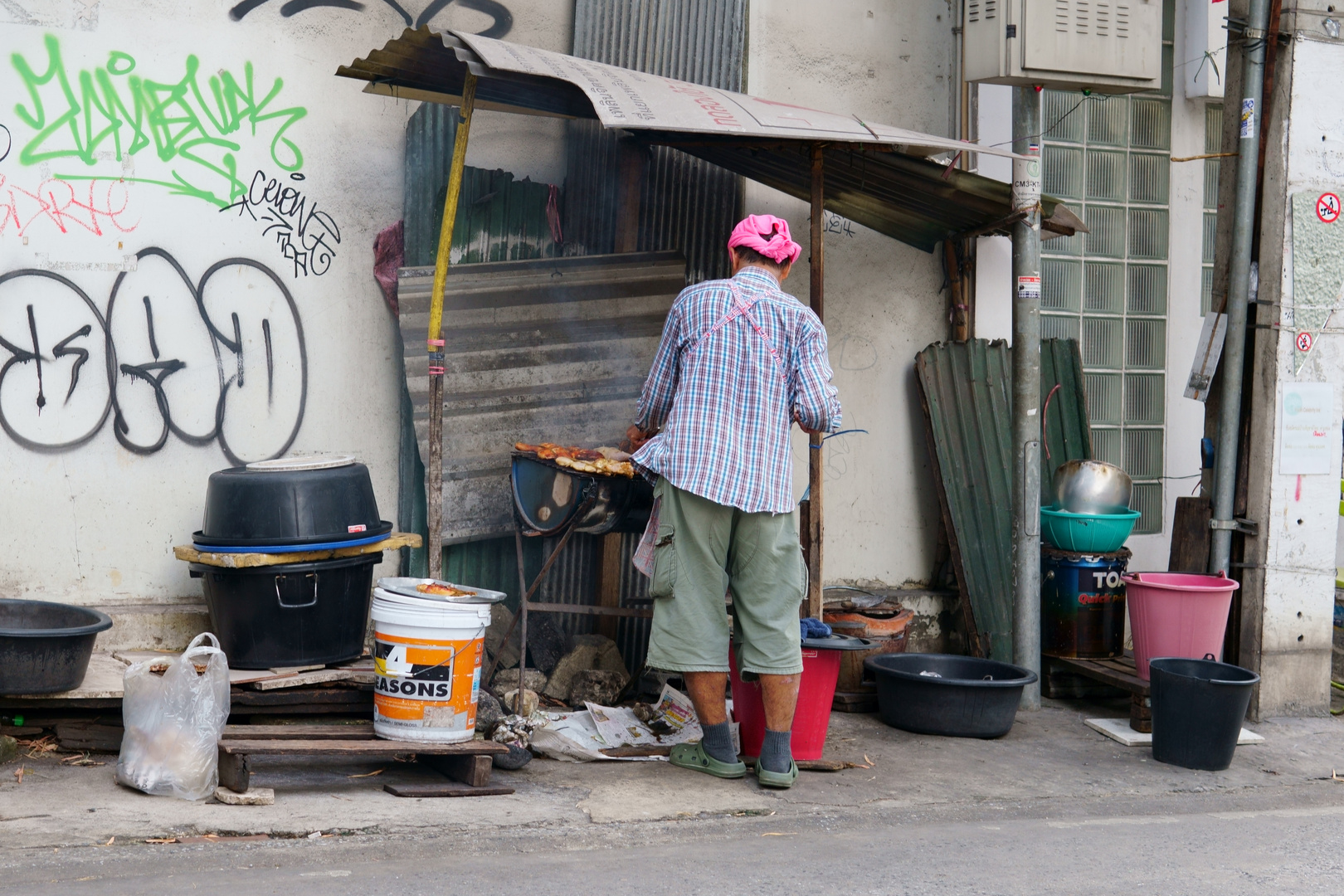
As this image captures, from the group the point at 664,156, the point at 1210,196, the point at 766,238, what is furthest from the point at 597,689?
the point at 1210,196

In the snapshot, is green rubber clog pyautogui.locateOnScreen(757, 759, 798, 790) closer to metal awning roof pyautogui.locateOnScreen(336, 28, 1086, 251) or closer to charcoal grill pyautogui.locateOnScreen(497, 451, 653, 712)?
charcoal grill pyautogui.locateOnScreen(497, 451, 653, 712)

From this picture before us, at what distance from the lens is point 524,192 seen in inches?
249

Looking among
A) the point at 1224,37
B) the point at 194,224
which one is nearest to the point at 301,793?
the point at 194,224

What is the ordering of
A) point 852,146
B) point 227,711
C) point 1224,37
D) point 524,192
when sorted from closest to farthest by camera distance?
point 227,711
point 852,146
point 524,192
point 1224,37

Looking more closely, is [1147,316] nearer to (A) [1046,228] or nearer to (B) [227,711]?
(A) [1046,228]

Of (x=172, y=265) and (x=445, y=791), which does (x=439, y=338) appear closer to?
(x=172, y=265)

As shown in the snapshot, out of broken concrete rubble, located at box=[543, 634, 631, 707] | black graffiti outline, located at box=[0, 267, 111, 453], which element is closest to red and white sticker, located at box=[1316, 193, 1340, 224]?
broken concrete rubble, located at box=[543, 634, 631, 707]

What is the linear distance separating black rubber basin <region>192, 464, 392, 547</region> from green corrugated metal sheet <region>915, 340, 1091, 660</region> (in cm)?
324

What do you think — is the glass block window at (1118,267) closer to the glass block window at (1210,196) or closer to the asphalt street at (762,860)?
the glass block window at (1210,196)

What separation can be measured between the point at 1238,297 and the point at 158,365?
5.27m

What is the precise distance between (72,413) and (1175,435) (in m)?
6.12

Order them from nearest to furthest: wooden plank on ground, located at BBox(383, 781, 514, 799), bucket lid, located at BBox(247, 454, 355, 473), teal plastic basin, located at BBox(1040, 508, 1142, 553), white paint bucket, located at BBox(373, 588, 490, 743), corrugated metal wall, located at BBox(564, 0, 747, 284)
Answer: wooden plank on ground, located at BBox(383, 781, 514, 799) → white paint bucket, located at BBox(373, 588, 490, 743) → bucket lid, located at BBox(247, 454, 355, 473) → corrugated metal wall, located at BBox(564, 0, 747, 284) → teal plastic basin, located at BBox(1040, 508, 1142, 553)

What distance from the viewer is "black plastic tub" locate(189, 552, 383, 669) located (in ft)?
16.8

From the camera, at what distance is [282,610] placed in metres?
5.12
